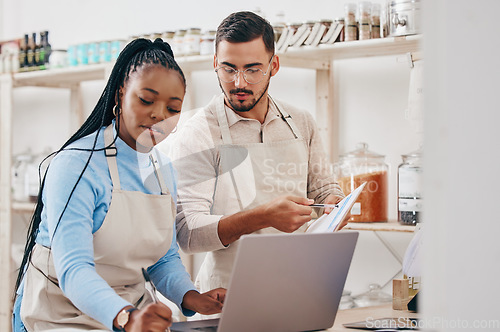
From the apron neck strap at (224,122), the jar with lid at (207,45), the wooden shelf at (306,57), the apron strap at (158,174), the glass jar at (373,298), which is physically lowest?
the glass jar at (373,298)

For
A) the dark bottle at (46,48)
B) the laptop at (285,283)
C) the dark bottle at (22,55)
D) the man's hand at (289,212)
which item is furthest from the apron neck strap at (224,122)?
the dark bottle at (22,55)

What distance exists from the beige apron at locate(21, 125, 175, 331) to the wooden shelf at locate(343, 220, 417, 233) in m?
1.10

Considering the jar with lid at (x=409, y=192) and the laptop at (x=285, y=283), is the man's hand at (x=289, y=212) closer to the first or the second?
the laptop at (x=285, y=283)

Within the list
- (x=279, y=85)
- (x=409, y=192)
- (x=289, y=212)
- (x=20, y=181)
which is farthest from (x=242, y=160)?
(x=20, y=181)

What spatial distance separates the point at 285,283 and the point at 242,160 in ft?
2.13

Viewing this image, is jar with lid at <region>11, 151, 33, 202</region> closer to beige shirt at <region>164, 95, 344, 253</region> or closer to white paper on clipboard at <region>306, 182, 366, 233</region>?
beige shirt at <region>164, 95, 344, 253</region>

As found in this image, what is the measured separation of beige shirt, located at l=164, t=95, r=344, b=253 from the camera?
1.50 m

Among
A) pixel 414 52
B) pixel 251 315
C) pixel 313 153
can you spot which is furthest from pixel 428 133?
pixel 414 52

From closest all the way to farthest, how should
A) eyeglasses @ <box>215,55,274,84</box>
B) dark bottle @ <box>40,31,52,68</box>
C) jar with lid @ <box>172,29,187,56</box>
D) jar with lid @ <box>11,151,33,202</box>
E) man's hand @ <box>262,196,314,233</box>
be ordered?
man's hand @ <box>262,196,314,233</box> < eyeglasses @ <box>215,55,274,84</box> < jar with lid @ <box>172,29,187,56</box> < dark bottle @ <box>40,31,52,68</box> < jar with lid @ <box>11,151,33,202</box>

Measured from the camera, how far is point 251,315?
1085 mm

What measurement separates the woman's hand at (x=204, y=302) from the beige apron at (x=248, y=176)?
35 centimetres

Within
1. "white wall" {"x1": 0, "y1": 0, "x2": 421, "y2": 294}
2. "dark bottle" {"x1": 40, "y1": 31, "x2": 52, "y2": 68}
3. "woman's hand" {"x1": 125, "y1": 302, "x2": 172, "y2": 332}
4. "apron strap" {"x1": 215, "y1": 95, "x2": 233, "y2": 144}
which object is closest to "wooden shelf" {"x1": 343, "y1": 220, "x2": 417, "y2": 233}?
"white wall" {"x1": 0, "y1": 0, "x2": 421, "y2": 294}

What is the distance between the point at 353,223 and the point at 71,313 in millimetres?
1284

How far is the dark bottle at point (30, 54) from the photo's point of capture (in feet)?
10.7
